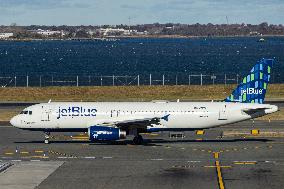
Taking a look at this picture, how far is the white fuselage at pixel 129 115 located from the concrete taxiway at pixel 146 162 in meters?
1.91

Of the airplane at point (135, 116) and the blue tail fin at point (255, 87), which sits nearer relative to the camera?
the airplane at point (135, 116)

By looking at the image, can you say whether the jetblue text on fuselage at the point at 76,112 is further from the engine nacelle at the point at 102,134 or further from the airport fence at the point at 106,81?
the airport fence at the point at 106,81

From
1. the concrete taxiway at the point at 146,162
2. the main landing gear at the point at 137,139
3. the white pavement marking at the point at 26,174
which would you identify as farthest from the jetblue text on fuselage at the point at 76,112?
the white pavement marking at the point at 26,174

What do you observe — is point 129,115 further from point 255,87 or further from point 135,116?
point 255,87

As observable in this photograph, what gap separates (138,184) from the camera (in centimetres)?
4641

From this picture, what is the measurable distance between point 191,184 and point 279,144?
20977 millimetres

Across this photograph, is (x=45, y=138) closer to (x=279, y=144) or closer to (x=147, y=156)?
(x=147, y=156)

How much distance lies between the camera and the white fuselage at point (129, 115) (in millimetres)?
65125

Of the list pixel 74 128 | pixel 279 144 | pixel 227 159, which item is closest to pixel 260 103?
pixel 279 144

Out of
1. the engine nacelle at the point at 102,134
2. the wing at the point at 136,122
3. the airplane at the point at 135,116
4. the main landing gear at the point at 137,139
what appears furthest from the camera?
the main landing gear at the point at 137,139

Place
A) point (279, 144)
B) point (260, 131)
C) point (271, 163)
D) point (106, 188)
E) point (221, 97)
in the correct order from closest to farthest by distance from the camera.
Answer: point (106, 188) < point (271, 163) < point (279, 144) < point (260, 131) < point (221, 97)

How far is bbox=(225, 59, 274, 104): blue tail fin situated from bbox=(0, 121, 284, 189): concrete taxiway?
13.5 ft

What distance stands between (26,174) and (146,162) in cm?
1022

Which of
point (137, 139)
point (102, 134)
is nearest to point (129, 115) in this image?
point (137, 139)
